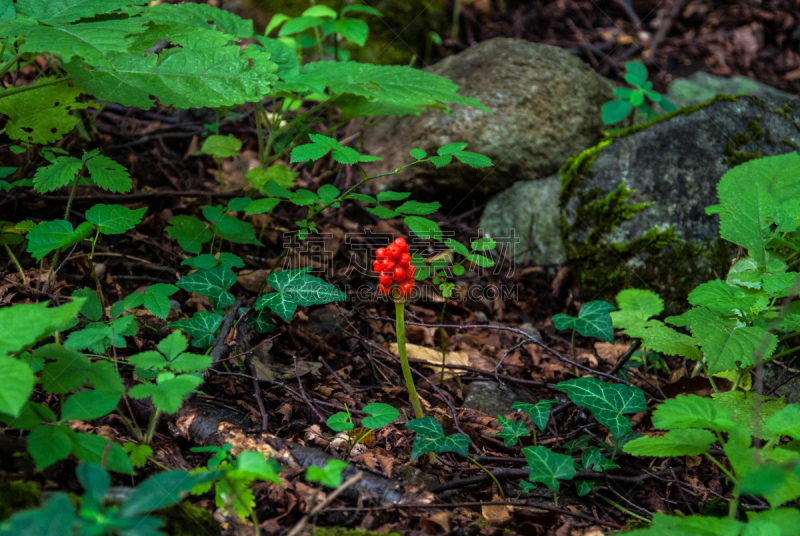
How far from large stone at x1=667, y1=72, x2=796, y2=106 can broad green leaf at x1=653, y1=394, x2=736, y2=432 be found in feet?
13.8

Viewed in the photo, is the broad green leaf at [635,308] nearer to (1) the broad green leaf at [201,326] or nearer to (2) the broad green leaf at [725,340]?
(2) the broad green leaf at [725,340]

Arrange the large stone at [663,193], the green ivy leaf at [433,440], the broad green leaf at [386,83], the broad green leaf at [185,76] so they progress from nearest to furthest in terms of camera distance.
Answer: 1. the green ivy leaf at [433,440]
2. the broad green leaf at [185,76]
3. the broad green leaf at [386,83]
4. the large stone at [663,193]

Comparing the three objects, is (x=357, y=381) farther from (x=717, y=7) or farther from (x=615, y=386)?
(x=717, y=7)

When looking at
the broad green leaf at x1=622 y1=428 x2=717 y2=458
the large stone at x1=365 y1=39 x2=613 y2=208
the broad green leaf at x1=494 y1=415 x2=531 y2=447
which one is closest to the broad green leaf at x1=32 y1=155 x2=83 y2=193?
the large stone at x1=365 y1=39 x2=613 y2=208

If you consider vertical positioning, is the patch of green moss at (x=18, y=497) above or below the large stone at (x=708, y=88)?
below

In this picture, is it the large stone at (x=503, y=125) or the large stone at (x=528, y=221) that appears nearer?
the large stone at (x=528, y=221)

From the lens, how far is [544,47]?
448 centimetres

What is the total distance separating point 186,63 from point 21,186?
Answer: 114 cm

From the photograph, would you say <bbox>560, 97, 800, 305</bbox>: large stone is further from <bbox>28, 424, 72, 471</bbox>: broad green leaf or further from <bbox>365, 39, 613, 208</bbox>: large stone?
<bbox>28, 424, 72, 471</bbox>: broad green leaf

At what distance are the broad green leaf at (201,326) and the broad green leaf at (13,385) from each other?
0.81 metres

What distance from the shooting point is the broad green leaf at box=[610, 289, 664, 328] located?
2367 millimetres

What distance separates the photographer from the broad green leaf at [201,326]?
6.86ft

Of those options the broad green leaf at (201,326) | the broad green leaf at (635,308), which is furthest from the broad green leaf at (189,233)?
the broad green leaf at (635,308)

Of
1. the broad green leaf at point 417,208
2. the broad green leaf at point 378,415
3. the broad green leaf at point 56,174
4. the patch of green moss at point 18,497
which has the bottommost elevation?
the broad green leaf at point 378,415
